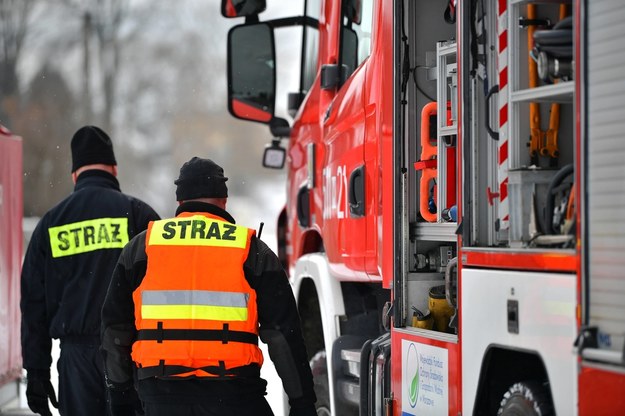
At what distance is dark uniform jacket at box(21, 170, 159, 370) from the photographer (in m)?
6.31

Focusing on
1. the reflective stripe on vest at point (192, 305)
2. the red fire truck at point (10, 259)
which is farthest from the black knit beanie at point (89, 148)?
the red fire truck at point (10, 259)

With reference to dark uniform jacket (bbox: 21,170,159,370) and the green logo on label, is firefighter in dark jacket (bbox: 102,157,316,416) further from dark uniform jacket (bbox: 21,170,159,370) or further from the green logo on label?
dark uniform jacket (bbox: 21,170,159,370)

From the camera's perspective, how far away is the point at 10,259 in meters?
9.52

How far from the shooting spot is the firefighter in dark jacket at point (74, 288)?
6.26m

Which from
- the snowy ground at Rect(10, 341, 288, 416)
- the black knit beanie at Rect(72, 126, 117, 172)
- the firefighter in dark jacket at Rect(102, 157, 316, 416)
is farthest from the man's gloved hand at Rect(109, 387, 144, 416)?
the snowy ground at Rect(10, 341, 288, 416)

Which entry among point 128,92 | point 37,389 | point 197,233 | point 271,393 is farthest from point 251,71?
point 128,92

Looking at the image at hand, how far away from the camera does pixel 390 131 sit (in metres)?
5.10

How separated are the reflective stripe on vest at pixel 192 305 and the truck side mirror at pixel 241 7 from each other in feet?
7.84

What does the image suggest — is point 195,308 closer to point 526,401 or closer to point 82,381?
point 526,401

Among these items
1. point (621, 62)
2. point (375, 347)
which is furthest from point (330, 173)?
point (621, 62)

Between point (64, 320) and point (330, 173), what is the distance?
5.20 feet

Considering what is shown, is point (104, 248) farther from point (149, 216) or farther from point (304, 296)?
point (304, 296)

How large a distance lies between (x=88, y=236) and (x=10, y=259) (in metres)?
3.31

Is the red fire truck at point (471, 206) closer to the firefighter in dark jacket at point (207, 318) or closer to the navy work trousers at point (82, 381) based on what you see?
the firefighter in dark jacket at point (207, 318)
